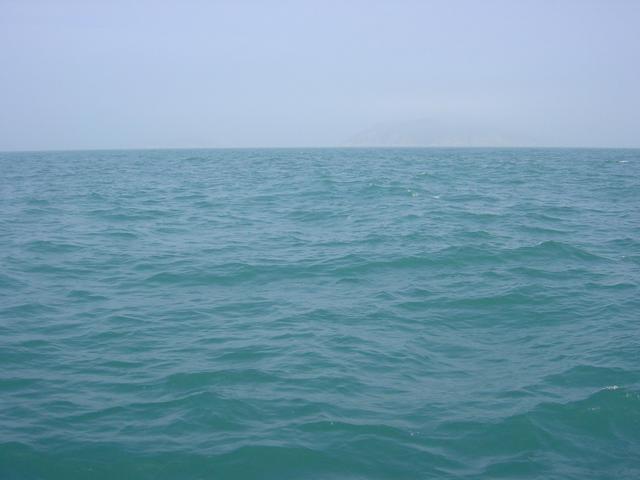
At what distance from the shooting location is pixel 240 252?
16844mm

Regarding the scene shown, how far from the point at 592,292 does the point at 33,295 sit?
1310 centimetres

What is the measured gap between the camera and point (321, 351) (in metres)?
9.80

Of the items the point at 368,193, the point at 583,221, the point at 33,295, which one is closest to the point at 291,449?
the point at 33,295

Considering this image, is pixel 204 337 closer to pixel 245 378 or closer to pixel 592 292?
pixel 245 378

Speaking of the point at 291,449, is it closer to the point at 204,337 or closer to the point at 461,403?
the point at 461,403

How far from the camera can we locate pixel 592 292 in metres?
13.0

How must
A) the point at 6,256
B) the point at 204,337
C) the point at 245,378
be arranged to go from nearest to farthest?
the point at 245,378, the point at 204,337, the point at 6,256

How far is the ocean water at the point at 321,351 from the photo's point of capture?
268 inches

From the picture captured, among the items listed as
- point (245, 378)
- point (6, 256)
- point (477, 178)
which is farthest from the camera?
point (477, 178)

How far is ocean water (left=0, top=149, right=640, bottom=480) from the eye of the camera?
681cm

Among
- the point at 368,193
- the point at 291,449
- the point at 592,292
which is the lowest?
the point at 291,449

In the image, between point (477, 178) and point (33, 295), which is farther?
point (477, 178)

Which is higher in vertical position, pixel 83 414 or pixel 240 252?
pixel 240 252

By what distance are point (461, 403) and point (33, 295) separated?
9993 mm
